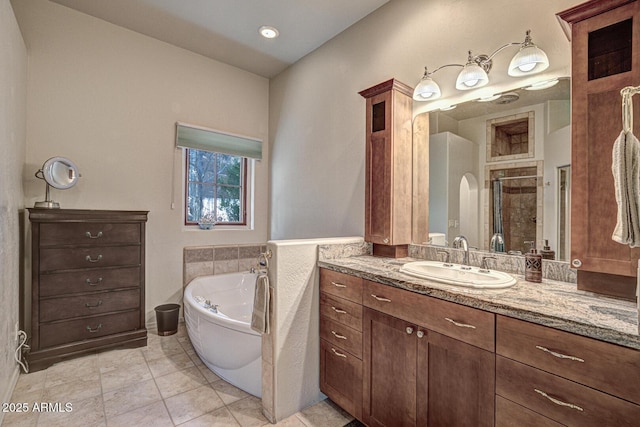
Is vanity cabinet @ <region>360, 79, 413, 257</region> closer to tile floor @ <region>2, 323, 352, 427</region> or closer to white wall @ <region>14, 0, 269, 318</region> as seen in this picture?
tile floor @ <region>2, 323, 352, 427</region>

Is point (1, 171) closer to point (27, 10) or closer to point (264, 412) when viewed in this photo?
point (27, 10)

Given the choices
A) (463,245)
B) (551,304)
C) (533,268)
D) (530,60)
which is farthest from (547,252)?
(530,60)

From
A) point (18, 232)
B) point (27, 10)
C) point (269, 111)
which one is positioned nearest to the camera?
point (18, 232)

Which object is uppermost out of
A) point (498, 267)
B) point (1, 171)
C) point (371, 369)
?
point (1, 171)

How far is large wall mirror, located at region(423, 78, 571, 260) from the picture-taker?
1464 mm

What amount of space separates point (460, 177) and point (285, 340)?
1.49 meters

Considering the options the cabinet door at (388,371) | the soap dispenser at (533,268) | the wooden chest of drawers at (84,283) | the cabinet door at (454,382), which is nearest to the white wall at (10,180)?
the wooden chest of drawers at (84,283)

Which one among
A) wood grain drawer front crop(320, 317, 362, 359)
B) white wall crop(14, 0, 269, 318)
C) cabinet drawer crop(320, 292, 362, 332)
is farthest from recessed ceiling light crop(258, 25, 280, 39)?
wood grain drawer front crop(320, 317, 362, 359)

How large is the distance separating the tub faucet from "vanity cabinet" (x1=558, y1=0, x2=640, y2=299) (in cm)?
54

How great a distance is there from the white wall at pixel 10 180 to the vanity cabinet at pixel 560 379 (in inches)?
99.9

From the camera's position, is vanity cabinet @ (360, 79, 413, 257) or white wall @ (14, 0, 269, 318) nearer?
vanity cabinet @ (360, 79, 413, 257)

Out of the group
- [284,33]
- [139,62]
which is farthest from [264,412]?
[139,62]

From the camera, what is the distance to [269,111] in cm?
373

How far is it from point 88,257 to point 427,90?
285 centimetres
